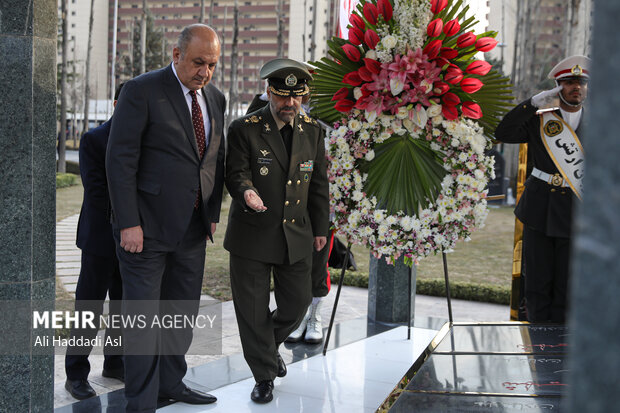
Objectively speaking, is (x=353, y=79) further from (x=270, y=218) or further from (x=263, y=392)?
(x=263, y=392)

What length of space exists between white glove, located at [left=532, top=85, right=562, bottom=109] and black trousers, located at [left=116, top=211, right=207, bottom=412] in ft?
8.64

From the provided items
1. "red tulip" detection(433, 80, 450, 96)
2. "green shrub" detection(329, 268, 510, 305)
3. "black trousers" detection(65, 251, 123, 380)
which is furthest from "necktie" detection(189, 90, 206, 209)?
"green shrub" detection(329, 268, 510, 305)

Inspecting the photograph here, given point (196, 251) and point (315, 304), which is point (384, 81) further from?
point (315, 304)

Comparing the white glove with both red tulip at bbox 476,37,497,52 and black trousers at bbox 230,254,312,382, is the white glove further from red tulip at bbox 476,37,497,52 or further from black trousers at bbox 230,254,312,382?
black trousers at bbox 230,254,312,382

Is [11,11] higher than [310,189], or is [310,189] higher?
[11,11]

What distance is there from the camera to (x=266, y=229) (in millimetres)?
3938

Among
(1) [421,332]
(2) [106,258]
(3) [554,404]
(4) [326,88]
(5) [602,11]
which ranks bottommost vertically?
(1) [421,332]

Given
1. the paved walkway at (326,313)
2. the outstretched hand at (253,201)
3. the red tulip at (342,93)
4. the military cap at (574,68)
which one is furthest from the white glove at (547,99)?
the outstretched hand at (253,201)

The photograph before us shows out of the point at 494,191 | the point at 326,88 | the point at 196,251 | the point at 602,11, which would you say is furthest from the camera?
the point at 494,191

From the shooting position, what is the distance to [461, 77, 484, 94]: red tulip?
4.14m

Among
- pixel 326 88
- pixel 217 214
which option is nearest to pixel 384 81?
pixel 326 88

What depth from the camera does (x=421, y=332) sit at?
5.67 meters

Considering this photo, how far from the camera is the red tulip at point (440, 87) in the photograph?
4.09 m

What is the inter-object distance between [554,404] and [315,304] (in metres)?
2.73
